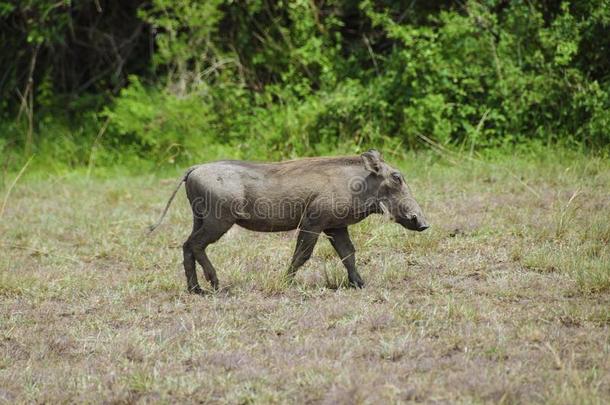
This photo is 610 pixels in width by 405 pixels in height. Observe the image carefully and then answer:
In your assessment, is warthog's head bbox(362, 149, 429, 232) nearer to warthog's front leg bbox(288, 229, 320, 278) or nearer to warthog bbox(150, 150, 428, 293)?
warthog bbox(150, 150, 428, 293)

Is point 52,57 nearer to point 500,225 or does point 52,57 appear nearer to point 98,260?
point 98,260

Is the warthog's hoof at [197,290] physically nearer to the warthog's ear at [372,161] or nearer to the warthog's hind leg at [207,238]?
the warthog's hind leg at [207,238]

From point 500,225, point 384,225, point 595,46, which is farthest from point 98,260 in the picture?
point 595,46

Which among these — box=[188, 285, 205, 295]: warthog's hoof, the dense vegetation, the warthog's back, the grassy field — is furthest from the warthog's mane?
the dense vegetation

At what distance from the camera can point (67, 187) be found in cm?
1012

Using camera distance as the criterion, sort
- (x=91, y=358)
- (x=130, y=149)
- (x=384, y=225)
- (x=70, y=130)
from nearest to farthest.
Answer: (x=91, y=358) → (x=384, y=225) → (x=130, y=149) → (x=70, y=130)

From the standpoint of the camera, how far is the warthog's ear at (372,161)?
5.69 meters

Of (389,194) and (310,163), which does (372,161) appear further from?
(310,163)

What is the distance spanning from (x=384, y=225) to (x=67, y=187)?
440 cm

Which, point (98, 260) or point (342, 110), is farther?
point (342, 110)

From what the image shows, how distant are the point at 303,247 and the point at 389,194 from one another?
24.3 inches

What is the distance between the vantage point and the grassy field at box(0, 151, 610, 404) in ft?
13.7

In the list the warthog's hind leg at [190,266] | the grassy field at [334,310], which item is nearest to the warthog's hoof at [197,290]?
the warthog's hind leg at [190,266]

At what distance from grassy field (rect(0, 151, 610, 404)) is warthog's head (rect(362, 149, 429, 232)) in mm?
417
